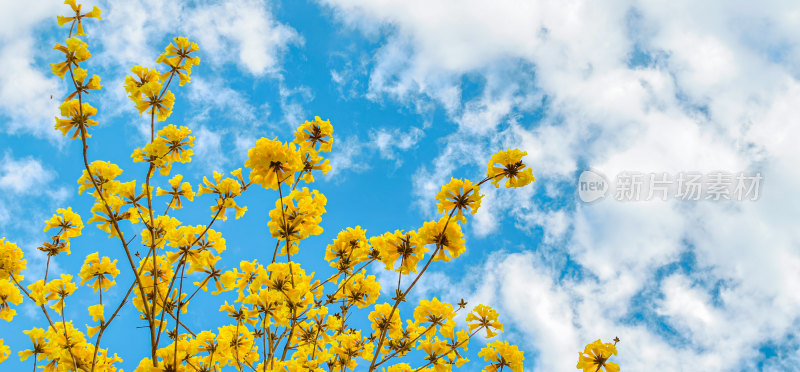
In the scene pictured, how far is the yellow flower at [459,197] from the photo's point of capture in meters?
2.66

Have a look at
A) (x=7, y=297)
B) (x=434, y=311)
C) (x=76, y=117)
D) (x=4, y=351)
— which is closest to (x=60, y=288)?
(x=7, y=297)

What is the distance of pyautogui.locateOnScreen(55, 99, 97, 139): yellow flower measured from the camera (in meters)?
2.81

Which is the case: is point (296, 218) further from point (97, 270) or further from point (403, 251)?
point (97, 270)

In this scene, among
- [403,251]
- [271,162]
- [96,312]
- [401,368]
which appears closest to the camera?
[271,162]

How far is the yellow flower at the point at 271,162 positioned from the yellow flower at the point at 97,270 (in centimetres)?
175

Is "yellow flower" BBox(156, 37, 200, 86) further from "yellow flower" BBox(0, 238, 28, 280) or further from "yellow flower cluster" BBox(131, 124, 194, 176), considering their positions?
"yellow flower" BBox(0, 238, 28, 280)

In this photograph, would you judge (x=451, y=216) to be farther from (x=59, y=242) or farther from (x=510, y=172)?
(x=59, y=242)

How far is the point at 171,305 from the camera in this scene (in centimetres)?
333

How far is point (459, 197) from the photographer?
2.70 meters

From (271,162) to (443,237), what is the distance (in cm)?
118

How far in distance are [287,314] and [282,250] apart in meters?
0.47

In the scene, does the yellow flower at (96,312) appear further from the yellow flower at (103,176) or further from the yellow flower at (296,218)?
the yellow flower at (296,218)

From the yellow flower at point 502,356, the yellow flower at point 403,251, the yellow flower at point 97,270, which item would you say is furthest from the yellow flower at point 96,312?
the yellow flower at point 502,356

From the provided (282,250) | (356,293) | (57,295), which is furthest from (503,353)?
(57,295)
